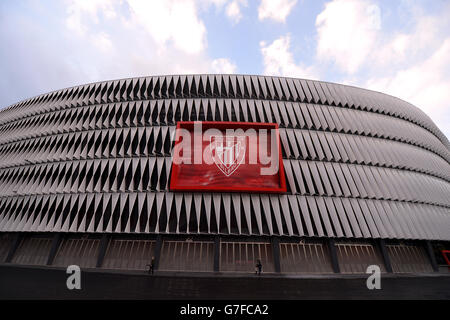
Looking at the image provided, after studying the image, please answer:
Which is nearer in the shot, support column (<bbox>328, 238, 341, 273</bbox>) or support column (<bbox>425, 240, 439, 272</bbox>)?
support column (<bbox>328, 238, 341, 273</bbox>)

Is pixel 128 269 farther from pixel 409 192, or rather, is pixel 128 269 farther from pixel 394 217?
pixel 409 192

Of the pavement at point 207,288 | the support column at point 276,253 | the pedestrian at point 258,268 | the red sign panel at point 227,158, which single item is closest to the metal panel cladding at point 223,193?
the support column at point 276,253

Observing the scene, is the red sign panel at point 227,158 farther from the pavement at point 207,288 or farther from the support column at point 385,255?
the support column at point 385,255

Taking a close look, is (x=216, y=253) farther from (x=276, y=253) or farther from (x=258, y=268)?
(x=276, y=253)

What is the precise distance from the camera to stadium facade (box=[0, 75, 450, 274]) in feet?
71.0

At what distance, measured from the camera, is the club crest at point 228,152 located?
2324 cm

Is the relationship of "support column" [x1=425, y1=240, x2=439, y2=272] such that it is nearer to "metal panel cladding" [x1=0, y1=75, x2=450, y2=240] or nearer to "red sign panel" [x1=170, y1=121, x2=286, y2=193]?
"metal panel cladding" [x1=0, y1=75, x2=450, y2=240]

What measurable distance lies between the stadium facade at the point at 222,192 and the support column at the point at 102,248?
0.11 m

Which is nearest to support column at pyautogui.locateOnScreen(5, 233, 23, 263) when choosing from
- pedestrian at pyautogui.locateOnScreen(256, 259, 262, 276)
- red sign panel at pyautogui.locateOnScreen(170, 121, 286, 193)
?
red sign panel at pyautogui.locateOnScreen(170, 121, 286, 193)

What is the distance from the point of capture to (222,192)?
22.9 metres

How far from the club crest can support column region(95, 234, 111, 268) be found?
47.4ft

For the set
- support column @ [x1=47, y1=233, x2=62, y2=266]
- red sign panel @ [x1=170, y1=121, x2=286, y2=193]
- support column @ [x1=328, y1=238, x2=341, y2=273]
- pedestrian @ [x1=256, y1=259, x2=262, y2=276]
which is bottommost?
pedestrian @ [x1=256, y1=259, x2=262, y2=276]

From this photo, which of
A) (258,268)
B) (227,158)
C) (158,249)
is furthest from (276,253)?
(158,249)
